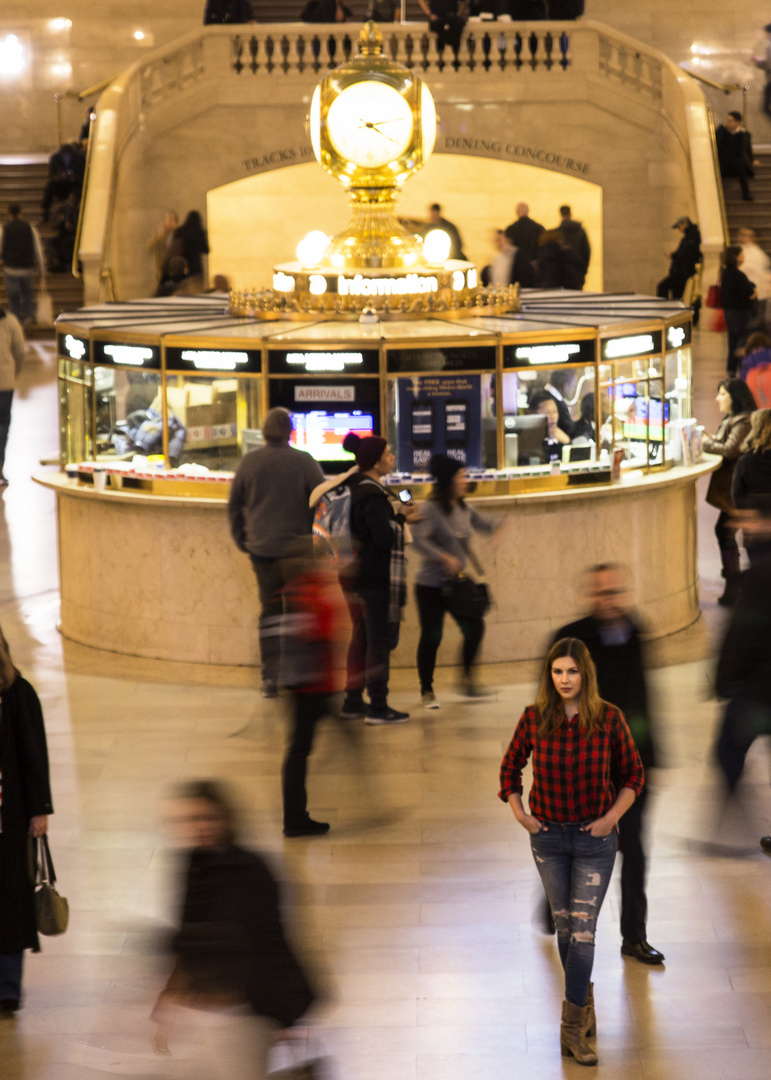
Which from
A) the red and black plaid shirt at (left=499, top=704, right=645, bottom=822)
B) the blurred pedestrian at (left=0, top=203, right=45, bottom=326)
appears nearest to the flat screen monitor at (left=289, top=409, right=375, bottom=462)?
the red and black plaid shirt at (left=499, top=704, right=645, bottom=822)

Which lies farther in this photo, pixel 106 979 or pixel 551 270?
pixel 551 270

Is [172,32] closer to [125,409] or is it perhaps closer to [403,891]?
[125,409]

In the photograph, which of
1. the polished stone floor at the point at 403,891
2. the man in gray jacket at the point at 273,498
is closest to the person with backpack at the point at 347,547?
the man in gray jacket at the point at 273,498

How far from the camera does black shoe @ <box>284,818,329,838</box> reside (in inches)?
329

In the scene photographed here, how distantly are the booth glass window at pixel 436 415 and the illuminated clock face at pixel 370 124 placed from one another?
8.81ft

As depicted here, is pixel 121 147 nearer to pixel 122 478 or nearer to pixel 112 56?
pixel 112 56

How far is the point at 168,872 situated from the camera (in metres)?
7.97

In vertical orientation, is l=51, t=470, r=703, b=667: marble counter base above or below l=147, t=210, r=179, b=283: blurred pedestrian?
below

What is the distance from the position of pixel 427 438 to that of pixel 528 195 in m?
19.2

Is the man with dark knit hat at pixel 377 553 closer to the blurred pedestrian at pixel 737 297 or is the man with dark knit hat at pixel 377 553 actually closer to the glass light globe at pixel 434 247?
the glass light globe at pixel 434 247

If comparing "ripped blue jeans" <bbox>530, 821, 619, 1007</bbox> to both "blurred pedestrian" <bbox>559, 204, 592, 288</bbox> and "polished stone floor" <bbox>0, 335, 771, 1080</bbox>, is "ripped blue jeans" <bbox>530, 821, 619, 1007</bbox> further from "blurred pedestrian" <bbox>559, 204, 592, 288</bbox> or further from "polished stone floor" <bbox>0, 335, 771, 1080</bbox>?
"blurred pedestrian" <bbox>559, 204, 592, 288</bbox>

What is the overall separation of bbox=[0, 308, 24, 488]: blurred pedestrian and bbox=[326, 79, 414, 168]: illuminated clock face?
16.7 feet

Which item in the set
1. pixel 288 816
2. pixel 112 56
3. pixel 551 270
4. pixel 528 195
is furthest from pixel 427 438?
pixel 112 56

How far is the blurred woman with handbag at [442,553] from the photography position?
984 cm
